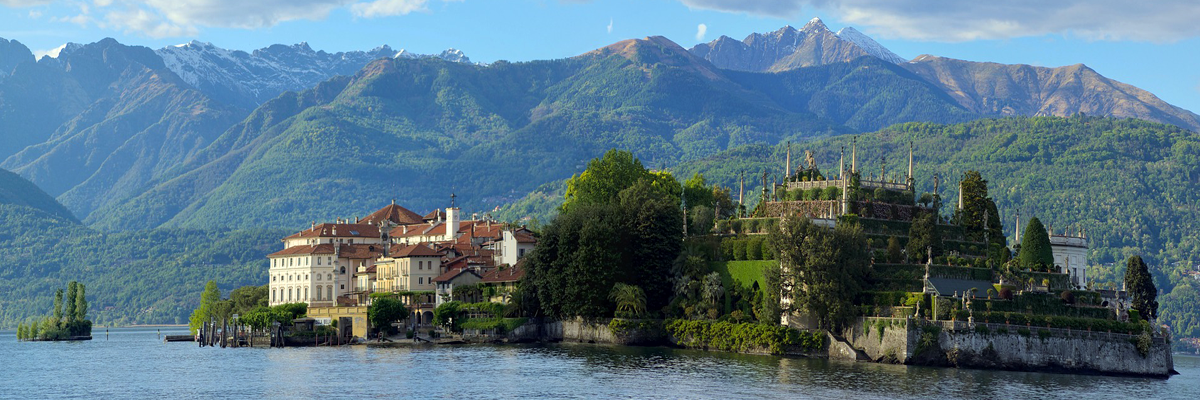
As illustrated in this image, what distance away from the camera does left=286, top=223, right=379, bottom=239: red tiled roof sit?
168m

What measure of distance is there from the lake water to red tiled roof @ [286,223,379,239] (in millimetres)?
41826

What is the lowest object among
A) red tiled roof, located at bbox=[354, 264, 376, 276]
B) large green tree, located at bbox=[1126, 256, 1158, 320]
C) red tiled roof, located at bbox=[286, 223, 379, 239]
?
large green tree, located at bbox=[1126, 256, 1158, 320]

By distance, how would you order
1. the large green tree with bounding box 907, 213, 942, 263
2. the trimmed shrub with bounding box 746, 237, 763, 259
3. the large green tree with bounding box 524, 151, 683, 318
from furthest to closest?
the large green tree with bounding box 524, 151, 683, 318 < the trimmed shrub with bounding box 746, 237, 763, 259 < the large green tree with bounding box 907, 213, 942, 263

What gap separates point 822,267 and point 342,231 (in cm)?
7566

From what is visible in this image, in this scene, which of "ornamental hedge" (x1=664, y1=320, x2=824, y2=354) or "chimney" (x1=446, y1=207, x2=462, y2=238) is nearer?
"ornamental hedge" (x1=664, y1=320, x2=824, y2=354)

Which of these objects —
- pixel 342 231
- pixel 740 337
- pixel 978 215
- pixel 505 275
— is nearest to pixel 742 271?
pixel 740 337

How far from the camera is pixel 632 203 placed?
429 ft

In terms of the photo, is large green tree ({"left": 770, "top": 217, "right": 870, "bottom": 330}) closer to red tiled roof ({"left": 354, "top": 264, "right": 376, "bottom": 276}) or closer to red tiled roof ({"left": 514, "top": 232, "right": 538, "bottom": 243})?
red tiled roof ({"left": 514, "top": 232, "right": 538, "bottom": 243})

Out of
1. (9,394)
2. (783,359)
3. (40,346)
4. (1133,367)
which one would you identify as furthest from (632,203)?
(40,346)

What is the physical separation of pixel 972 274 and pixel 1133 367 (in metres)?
12.6

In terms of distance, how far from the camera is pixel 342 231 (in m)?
170

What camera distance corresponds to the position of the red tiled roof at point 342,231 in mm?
168250

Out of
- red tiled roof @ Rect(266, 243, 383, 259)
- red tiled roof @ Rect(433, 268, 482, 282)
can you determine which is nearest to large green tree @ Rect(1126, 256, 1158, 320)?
red tiled roof @ Rect(433, 268, 482, 282)

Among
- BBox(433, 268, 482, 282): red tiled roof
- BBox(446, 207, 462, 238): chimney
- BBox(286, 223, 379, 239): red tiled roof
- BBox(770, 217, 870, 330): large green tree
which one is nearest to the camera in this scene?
BBox(770, 217, 870, 330): large green tree
